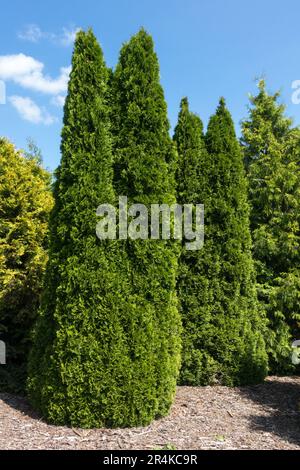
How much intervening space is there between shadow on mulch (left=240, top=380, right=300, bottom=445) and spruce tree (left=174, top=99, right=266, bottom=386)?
31 centimetres

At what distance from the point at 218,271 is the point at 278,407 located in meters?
2.15

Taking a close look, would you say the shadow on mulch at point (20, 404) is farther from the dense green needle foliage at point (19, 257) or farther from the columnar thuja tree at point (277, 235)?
the columnar thuja tree at point (277, 235)

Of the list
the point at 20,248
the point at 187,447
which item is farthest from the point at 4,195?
the point at 187,447

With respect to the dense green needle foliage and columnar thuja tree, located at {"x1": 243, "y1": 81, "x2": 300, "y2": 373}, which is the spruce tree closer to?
columnar thuja tree, located at {"x1": 243, "y1": 81, "x2": 300, "y2": 373}

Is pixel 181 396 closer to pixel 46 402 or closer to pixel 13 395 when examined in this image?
pixel 46 402

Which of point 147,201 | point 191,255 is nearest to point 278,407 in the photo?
point 191,255

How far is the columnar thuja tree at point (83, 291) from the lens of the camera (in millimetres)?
4520

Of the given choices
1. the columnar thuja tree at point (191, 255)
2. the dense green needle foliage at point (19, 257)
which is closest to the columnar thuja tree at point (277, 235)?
the columnar thuja tree at point (191, 255)

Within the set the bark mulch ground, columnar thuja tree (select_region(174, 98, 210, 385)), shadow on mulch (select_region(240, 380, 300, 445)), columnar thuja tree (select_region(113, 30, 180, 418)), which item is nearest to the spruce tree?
columnar thuja tree (select_region(174, 98, 210, 385))

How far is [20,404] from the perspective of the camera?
212 inches

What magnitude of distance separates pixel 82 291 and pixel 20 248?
7.72 feet

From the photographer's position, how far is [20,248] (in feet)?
21.5

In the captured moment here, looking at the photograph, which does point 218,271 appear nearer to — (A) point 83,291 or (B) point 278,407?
(B) point 278,407

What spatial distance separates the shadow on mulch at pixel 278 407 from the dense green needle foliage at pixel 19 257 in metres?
3.58
